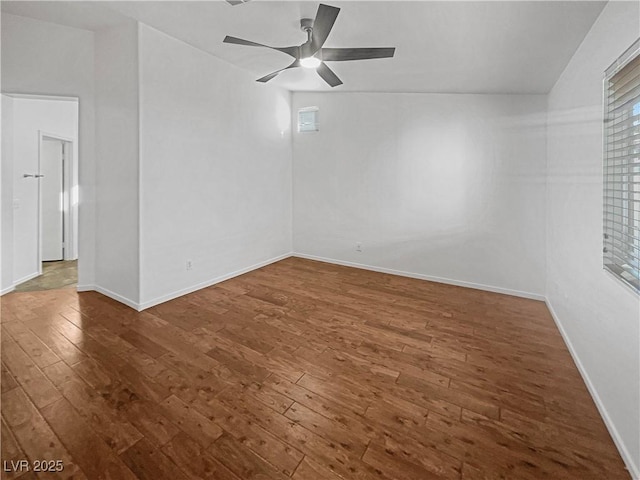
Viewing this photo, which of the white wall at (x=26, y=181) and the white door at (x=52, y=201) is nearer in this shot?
the white wall at (x=26, y=181)

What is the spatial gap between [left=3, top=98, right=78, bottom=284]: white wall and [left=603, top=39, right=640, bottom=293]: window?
205 inches

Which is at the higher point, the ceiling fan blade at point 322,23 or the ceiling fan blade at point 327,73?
the ceiling fan blade at point 327,73

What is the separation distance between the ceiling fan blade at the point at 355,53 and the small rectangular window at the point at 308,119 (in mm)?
2408

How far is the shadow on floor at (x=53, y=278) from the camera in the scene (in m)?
3.74

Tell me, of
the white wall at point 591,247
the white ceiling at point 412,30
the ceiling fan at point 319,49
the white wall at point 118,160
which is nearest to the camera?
the white wall at point 591,247

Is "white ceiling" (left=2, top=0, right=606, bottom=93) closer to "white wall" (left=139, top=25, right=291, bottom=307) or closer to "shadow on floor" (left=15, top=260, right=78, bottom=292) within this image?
"white wall" (left=139, top=25, right=291, bottom=307)

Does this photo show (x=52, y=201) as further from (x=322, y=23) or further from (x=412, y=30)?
(x=412, y=30)

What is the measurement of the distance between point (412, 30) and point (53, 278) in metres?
5.39

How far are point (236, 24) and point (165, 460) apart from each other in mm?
3289

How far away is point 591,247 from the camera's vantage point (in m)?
2.06

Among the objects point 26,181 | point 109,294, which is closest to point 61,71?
point 26,181

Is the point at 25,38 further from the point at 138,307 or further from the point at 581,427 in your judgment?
the point at 581,427

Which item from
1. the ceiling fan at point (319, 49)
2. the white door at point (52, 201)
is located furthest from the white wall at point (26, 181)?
the ceiling fan at point (319, 49)

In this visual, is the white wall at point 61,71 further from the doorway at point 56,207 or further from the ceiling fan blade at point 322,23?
the ceiling fan blade at point 322,23
